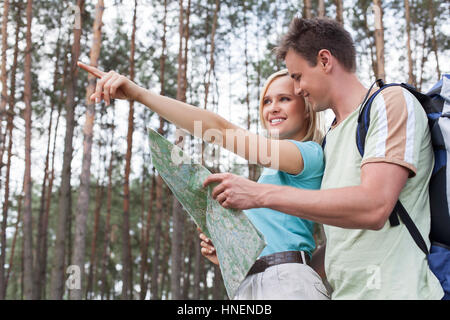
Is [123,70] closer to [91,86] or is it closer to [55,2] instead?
[55,2]

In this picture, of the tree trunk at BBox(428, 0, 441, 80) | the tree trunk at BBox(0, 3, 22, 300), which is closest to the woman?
the tree trunk at BBox(0, 3, 22, 300)

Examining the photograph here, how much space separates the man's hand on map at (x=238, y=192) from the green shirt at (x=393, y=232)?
0.32m

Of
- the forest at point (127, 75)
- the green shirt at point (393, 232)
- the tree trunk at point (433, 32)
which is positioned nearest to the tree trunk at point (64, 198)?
the forest at point (127, 75)

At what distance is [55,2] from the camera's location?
1470 cm

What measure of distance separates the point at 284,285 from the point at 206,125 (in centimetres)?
63

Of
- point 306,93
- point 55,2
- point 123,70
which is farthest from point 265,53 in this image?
point 306,93

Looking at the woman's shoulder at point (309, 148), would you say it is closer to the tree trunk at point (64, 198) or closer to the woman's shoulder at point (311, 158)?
the woman's shoulder at point (311, 158)

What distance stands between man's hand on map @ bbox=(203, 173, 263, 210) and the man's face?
1.80ft

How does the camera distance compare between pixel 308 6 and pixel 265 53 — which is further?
pixel 265 53

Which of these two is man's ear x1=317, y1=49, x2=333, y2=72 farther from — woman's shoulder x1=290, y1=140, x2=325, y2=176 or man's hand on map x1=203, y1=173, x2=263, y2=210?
man's hand on map x1=203, y1=173, x2=263, y2=210

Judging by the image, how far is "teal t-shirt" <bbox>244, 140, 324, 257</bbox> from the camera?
5.47 feet

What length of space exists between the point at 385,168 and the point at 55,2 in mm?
15544

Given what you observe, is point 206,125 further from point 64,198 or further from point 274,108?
point 64,198
